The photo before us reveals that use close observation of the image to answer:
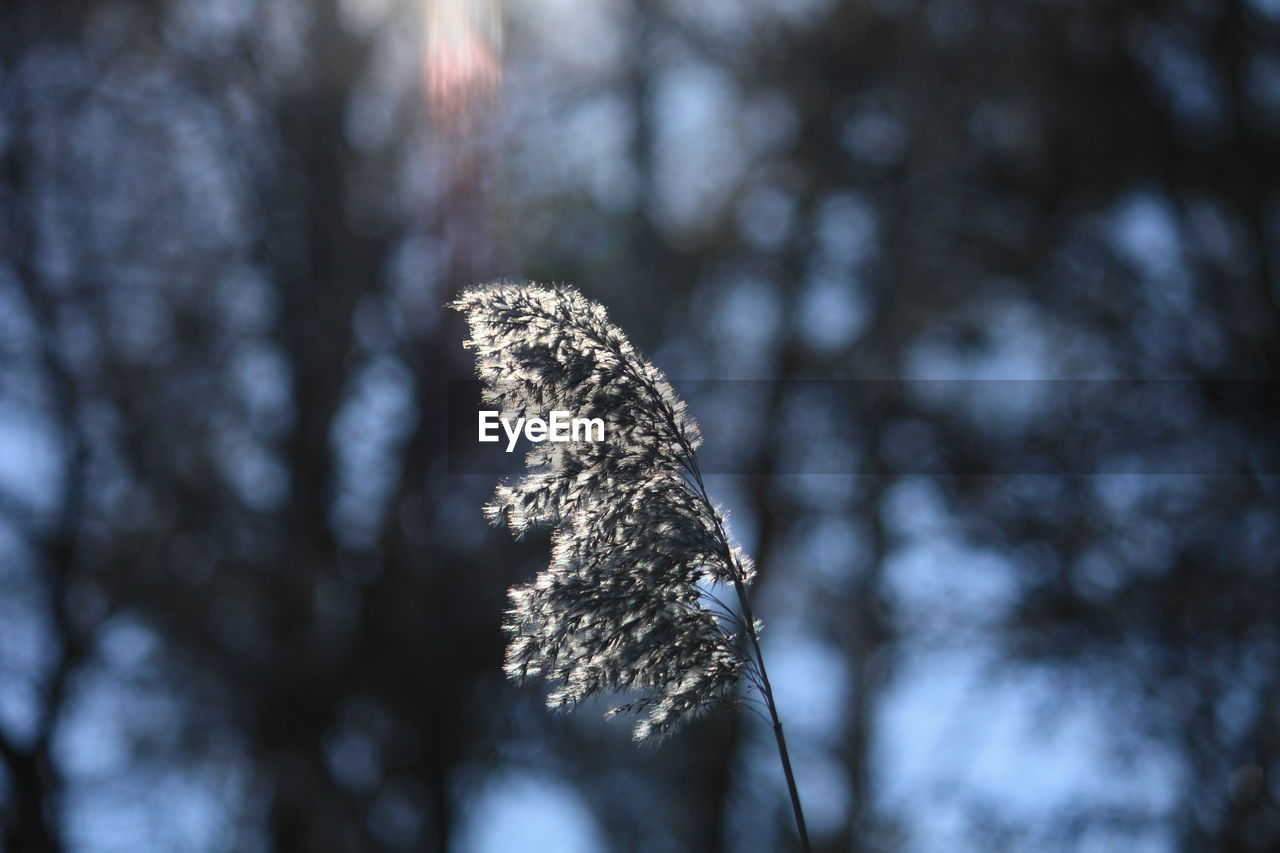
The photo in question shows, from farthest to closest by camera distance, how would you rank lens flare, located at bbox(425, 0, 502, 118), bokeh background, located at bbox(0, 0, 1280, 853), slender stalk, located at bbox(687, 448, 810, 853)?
lens flare, located at bbox(425, 0, 502, 118) < bokeh background, located at bbox(0, 0, 1280, 853) < slender stalk, located at bbox(687, 448, 810, 853)

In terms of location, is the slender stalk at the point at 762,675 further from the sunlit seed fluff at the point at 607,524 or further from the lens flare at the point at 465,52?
the lens flare at the point at 465,52

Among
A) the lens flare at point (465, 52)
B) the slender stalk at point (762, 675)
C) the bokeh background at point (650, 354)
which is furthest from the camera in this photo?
the lens flare at point (465, 52)

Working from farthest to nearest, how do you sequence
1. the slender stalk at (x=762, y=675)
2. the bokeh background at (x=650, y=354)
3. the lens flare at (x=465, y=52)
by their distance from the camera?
the lens flare at (x=465, y=52), the bokeh background at (x=650, y=354), the slender stalk at (x=762, y=675)

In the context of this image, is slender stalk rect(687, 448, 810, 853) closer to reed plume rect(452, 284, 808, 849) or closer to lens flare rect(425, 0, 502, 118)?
reed plume rect(452, 284, 808, 849)

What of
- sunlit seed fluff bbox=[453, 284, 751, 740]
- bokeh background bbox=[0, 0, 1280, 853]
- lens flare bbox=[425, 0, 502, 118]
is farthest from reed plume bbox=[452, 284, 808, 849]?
lens flare bbox=[425, 0, 502, 118]

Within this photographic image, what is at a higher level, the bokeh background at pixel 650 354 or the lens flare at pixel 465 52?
the lens flare at pixel 465 52

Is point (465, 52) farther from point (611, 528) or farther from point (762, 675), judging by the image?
point (762, 675)

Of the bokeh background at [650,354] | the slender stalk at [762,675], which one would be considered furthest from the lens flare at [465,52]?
the slender stalk at [762,675]
